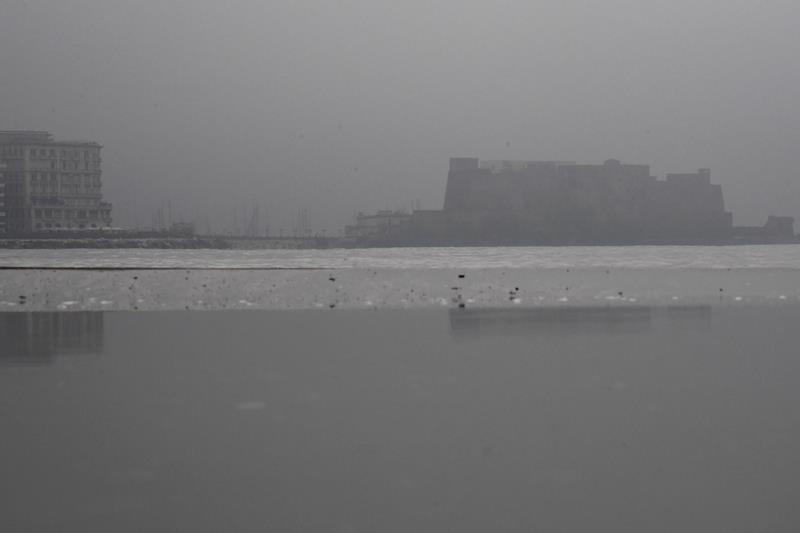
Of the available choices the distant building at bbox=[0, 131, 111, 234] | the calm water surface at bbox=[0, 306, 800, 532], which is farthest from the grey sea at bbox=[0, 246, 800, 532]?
the distant building at bbox=[0, 131, 111, 234]

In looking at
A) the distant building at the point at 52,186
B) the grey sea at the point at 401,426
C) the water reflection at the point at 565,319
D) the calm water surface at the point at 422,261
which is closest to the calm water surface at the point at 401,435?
the grey sea at the point at 401,426

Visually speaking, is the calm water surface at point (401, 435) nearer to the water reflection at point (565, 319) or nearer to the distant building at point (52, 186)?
the water reflection at point (565, 319)

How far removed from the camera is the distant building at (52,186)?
14800 cm

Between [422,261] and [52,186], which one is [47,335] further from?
[52,186]

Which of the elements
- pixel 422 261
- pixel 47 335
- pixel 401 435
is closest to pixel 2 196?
pixel 422 261

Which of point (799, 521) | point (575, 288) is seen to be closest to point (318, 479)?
point (799, 521)

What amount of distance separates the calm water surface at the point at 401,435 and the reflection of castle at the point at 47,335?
0.25 feet

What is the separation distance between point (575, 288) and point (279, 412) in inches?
563

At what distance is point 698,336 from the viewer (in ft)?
30.5

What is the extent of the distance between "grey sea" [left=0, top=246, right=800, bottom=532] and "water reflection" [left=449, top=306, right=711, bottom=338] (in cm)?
11

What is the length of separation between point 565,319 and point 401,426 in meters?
6.76

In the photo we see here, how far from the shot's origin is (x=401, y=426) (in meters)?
4.91

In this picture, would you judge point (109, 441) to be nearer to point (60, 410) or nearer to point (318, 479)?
point (60, 410)

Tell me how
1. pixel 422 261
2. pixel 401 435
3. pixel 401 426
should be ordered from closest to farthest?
pixel 401 435 → pixel 401 426 → pixel 422 261
